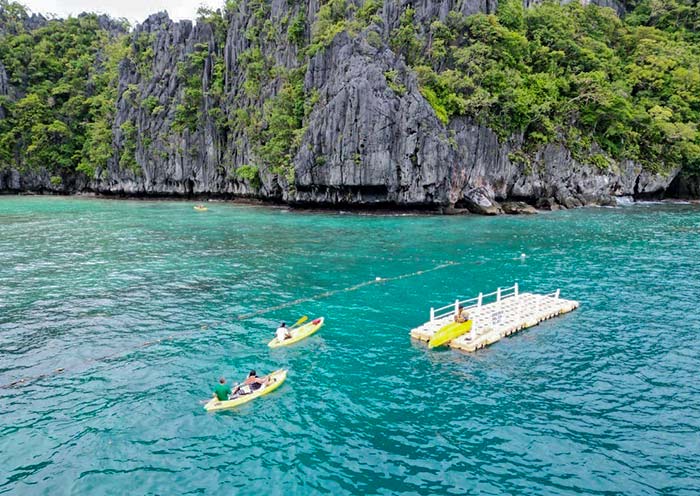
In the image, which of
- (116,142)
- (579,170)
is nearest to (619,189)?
(579,170)

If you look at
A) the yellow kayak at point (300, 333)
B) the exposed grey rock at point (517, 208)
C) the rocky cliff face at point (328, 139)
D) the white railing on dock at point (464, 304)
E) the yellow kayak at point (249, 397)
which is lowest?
the yellow kayak at point (249, 397)

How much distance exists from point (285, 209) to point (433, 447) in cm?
6106

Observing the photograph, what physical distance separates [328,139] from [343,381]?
4850 centimetres

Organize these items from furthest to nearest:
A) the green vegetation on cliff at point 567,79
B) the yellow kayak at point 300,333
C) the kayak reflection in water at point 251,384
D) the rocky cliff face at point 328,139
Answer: the green vegetation on cliff at point 567,79 < the rocky cliff face at point 328,139 < the yellow kayak at point 300,333 < the kayak reflection in water at point 251,384

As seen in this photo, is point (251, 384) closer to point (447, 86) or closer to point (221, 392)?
point (221, 392)

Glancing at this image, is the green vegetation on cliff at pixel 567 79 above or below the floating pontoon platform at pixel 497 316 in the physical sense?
above

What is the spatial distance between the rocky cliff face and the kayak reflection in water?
152ft

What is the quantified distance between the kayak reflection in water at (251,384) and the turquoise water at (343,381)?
0.71 metres

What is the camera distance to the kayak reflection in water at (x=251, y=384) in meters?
15.9

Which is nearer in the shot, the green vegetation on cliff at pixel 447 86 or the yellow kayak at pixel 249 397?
the yellow kayak at pixel 249 397

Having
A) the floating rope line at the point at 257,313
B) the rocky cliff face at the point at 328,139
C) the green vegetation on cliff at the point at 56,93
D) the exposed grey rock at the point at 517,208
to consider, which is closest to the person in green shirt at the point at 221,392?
the floating rope line at the point at 257,313

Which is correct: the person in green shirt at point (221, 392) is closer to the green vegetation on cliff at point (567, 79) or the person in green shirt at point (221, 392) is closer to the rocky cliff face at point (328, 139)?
the rocky cliff face at point (328, 139)

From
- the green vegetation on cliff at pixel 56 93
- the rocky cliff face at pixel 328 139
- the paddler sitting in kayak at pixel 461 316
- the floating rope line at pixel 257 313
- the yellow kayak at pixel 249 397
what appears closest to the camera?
the yellow kayak at pixel 249 397

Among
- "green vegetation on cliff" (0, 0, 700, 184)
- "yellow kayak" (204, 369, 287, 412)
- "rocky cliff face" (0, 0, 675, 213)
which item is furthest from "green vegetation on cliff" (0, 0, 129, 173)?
"yellow kayak" (204, 369, 287, 412)
